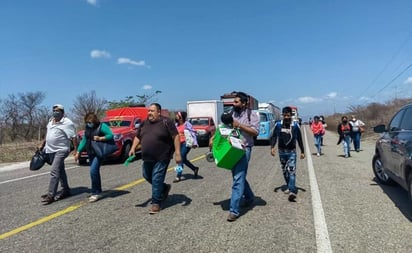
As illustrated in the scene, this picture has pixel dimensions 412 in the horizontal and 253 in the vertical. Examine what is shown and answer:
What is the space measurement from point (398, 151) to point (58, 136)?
635cm

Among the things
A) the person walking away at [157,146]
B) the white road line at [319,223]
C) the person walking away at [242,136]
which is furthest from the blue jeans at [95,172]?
the white road line at [319,223]

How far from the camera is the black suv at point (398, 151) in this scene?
565 cm

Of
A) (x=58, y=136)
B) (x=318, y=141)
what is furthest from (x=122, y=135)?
(x=318, y=141)

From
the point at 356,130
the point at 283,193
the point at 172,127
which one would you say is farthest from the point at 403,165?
the point at 356,130

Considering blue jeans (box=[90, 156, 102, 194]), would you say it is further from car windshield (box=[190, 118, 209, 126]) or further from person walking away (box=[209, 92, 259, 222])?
car windshield (box=[190, 118, 209, 126])

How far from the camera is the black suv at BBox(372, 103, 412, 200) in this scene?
565 cm

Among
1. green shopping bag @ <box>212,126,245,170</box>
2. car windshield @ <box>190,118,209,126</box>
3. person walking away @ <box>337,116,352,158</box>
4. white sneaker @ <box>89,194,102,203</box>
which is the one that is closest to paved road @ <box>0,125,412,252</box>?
white sneaker @ <box>89,194,102,203</box>

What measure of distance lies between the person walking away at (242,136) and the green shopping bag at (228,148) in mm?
106

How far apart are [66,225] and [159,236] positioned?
1.61 metres

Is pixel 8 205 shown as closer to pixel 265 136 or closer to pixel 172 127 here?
pixel 172 127

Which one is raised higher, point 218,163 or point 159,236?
point 218,163

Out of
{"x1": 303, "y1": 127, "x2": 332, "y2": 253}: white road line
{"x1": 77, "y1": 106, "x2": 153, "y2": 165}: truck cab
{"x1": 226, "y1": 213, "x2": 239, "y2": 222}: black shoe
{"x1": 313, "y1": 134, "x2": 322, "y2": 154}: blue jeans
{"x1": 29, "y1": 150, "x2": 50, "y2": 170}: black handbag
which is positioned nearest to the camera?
{"x1": 303, "y1": 127, "x2": 332, "y2": 253}: white road line

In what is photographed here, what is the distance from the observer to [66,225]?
5.45 metres

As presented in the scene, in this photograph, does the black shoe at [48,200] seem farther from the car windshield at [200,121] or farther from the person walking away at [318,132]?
the car windshield at [200,121]
